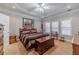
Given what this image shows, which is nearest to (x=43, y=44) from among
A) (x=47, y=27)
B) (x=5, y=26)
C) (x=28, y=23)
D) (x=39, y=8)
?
(x=47, y=27)

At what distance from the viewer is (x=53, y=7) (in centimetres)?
151

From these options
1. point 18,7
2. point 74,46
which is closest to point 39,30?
point 18,7

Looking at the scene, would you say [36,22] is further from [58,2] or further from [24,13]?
[58,2]

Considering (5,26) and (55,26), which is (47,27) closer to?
(55,26)

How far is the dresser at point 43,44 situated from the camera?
57.3 inches

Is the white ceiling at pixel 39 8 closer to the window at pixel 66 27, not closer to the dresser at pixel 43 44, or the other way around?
the window at pixel 66 27

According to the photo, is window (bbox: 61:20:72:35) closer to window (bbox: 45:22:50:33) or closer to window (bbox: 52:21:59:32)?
window (bbox: 52:21:59:32)

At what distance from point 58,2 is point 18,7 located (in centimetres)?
77

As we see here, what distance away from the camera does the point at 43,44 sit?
150cm

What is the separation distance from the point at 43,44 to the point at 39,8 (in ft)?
2.30

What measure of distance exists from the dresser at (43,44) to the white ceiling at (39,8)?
48 centimetres

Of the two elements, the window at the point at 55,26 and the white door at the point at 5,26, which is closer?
the white door at the point at 5,26

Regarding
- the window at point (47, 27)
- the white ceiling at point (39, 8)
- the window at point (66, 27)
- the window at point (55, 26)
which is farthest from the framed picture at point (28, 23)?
the window at point (66, 27)

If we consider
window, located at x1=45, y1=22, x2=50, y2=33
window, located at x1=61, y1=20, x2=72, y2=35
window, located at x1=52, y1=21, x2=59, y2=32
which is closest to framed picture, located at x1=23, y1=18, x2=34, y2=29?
window, located at x1=45, y1=22, x2=50, y2=33
